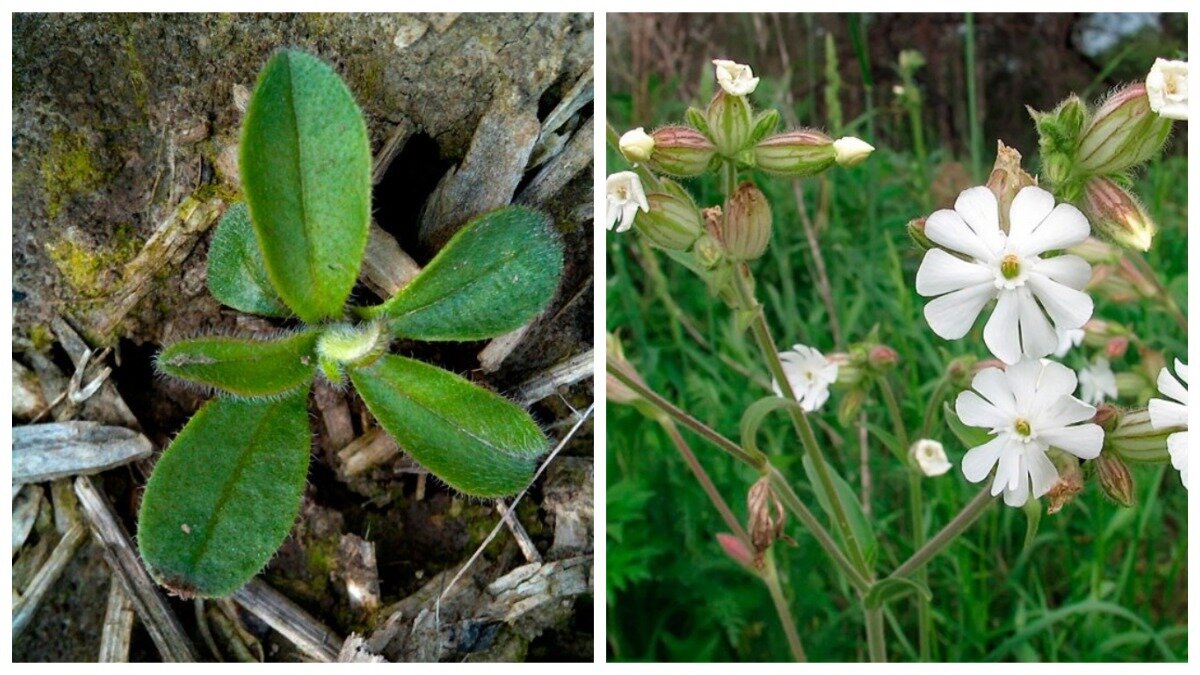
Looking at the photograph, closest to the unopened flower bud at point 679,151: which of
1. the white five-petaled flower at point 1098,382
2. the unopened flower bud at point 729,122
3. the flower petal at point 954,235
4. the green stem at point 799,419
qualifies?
the unopened flower bud at point 729,122

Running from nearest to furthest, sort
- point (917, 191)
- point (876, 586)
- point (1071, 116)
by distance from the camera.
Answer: point (1071, 116)
point (876, 586)
point (917, 191)

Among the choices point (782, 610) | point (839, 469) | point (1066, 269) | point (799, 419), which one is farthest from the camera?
point (839, 469)

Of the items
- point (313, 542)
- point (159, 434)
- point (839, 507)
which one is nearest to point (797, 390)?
point (839, 507)

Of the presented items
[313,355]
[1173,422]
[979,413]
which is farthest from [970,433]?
[313,355]

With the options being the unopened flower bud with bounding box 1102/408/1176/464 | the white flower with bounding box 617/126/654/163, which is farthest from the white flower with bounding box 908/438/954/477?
the white flower with bounding box 617/126/654/163

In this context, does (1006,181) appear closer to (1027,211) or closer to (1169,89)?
(1027,211)

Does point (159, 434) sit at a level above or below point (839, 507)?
above

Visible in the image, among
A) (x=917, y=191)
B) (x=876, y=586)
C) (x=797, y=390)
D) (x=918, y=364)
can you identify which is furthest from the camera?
(x=917, y=191)

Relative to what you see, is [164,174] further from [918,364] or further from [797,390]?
[918,364]
